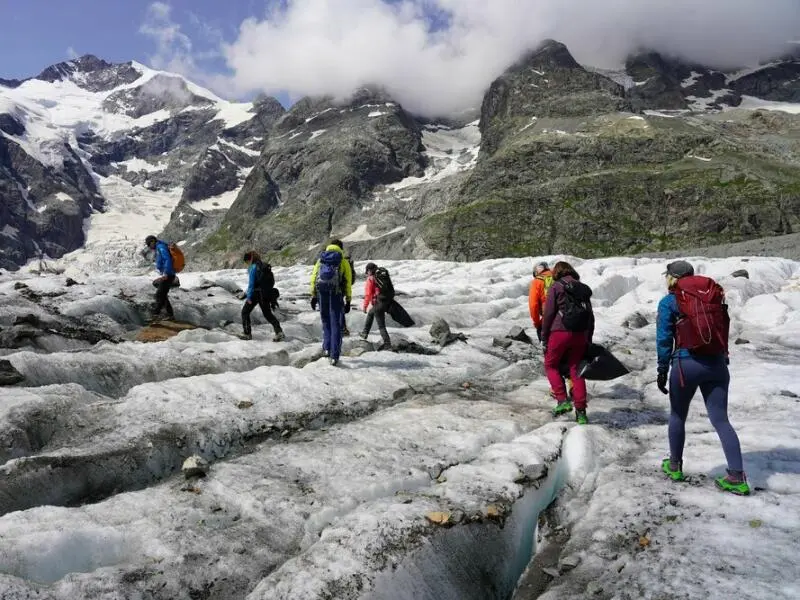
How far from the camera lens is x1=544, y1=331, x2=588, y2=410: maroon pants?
938 cm

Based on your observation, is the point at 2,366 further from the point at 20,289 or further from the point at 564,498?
the point at 20,289

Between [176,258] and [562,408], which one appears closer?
[562,408]

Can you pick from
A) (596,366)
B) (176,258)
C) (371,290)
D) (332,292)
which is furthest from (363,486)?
(176,258)

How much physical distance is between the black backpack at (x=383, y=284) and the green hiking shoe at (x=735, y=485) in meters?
10.8

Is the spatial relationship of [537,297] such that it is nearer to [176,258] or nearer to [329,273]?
[329,273]

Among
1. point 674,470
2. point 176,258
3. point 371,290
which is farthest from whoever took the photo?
point 176,258

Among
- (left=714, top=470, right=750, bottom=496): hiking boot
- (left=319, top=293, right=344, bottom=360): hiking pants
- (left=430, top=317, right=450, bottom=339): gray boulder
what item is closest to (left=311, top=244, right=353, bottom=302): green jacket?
(left=319, top=293, right=344, bottom=360): hiking pants

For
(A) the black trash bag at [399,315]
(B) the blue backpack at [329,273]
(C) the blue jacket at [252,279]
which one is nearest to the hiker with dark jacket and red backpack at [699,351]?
A: (B) the blue backpack at [329,273]

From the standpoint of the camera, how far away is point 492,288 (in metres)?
33.4

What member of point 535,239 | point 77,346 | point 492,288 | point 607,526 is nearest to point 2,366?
point 77,346

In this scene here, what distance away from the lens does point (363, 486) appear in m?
6.85

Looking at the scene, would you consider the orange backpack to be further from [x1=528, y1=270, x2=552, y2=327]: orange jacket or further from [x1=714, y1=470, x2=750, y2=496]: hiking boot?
[x1=714, y1=470, x2=750, y2=496]: hiking boot

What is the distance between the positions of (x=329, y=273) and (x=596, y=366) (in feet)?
21.2

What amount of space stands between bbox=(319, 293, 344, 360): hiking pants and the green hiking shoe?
815 cm
